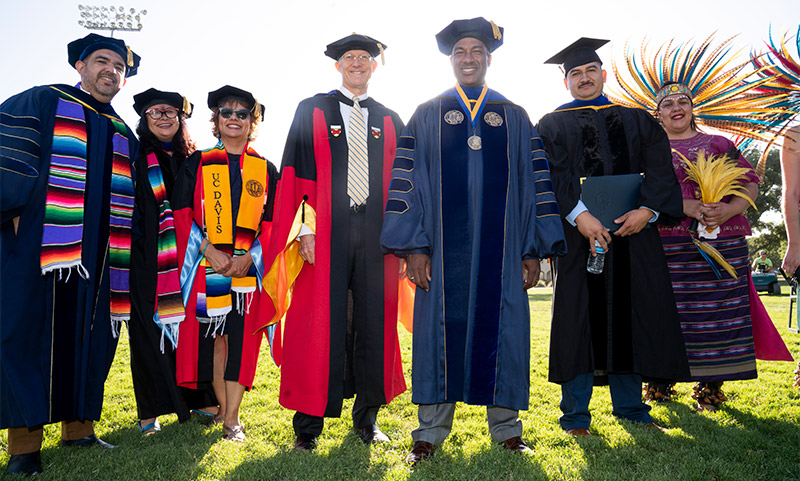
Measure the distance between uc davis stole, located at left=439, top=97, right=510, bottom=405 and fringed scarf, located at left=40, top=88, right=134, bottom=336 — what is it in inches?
90.9

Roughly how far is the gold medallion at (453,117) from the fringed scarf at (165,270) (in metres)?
2.27

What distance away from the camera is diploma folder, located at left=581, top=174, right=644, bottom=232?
136 inches

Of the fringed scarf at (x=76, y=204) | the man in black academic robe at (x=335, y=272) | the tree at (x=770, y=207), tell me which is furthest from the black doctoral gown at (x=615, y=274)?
the tree at (x=770, y=207)

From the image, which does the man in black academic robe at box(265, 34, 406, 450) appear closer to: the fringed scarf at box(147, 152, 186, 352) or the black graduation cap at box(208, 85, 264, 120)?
the black graduation cap at box(208, 85, 264, 120)

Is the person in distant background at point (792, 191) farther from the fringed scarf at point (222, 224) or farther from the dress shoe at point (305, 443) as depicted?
the fringed scarf at point (222, 224)

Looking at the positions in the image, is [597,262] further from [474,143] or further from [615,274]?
[474,143]

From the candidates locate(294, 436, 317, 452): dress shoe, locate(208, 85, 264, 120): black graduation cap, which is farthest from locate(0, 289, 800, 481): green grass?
locate(208, 85, 264, 120): black graduation cap

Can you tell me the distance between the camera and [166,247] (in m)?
3.77

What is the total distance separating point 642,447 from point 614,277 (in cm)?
113

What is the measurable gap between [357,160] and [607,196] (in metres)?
1.80

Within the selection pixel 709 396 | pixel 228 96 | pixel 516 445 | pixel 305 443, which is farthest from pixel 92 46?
pixel 709 396

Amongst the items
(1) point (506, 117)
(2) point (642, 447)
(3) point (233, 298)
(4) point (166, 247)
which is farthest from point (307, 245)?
(2) point (642, 447)

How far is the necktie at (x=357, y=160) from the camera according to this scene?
134 inches

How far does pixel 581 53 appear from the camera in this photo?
145 inches
